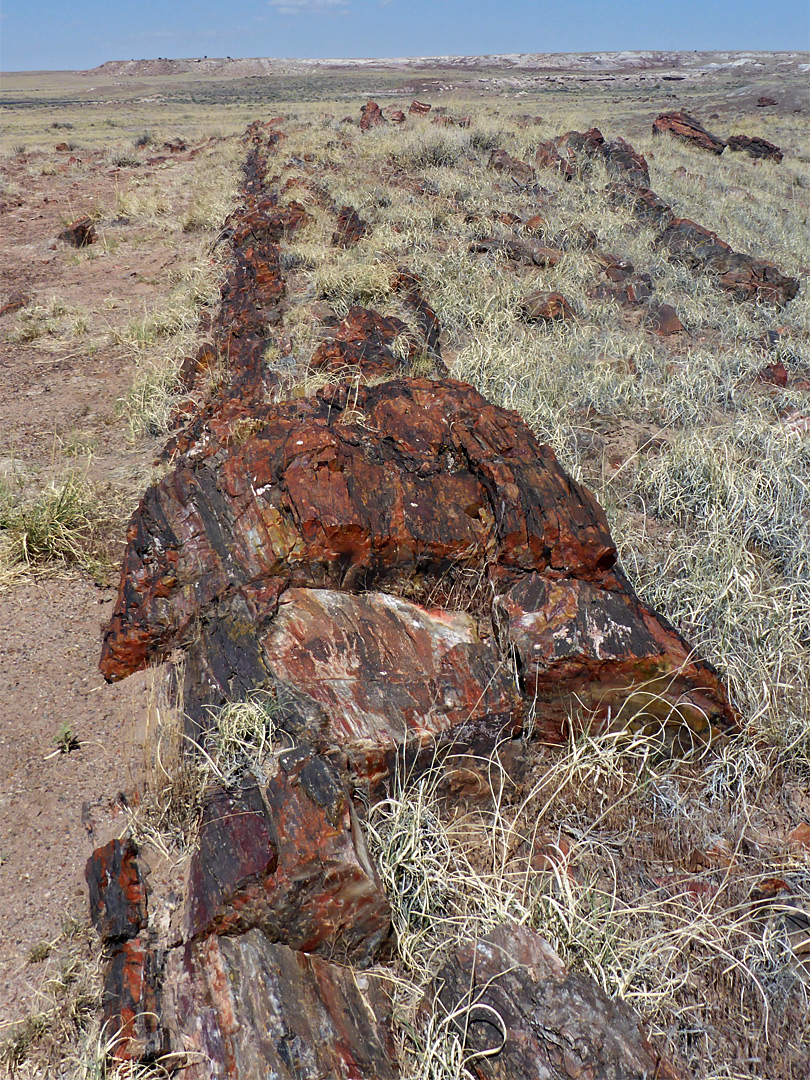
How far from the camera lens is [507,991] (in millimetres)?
1837

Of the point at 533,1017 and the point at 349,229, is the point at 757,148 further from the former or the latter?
the point at 533,1017

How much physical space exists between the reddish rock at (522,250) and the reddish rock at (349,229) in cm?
143

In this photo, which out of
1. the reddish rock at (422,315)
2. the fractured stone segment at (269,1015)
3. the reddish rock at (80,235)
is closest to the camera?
the fractured stone segment at (269,1015)

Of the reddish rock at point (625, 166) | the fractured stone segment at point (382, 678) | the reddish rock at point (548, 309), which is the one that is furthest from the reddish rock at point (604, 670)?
the reddish rock at point (625, 166)

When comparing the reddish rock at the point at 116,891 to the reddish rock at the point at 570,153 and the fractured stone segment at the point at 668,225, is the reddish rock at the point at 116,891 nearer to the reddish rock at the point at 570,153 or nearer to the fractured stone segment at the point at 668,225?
the fractured stone segment at the point at 668,225

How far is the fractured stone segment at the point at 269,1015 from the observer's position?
166 cm

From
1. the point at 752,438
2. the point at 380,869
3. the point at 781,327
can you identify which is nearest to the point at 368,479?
the point at 380,869

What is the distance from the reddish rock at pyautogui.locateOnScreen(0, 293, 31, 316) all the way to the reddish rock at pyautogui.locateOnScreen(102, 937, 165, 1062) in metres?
8.03

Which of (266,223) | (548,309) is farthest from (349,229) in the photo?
(548,309)

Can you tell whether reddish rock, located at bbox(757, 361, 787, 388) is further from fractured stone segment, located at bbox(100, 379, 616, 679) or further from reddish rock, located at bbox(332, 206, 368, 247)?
reddish rock, located at bbox(332, 206, 368, 247)

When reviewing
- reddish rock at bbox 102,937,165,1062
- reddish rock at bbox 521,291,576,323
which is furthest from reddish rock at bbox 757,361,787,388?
reddish rock at bbox 102,937,165,1062

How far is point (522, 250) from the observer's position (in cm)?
804

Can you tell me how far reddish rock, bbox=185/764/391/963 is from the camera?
1.88 m

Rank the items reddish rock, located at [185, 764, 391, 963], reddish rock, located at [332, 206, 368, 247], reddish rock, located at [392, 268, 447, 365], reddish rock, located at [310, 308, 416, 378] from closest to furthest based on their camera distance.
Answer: reddish rock, located at [185, 764, 391, 963] → reddish rock, located at [310, 308, 416, 378] → reddish rock, located at [392, 268, 447, 365] → reddish rock, located at [332, 206, 368, 247]
